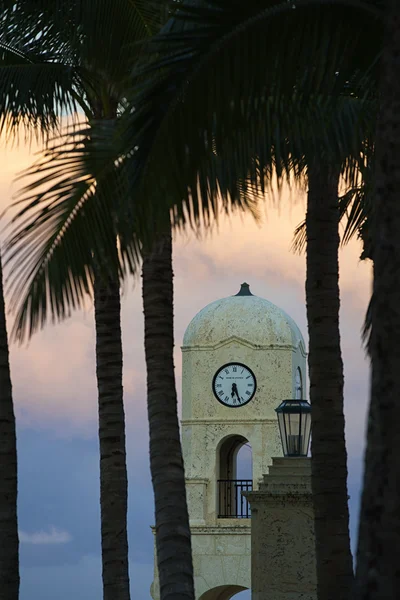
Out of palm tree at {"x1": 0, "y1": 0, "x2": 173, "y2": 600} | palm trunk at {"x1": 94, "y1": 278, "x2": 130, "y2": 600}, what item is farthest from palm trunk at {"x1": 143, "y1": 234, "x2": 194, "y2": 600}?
palm trunk at {"x1": 94, "y1": 278, "x2": 130, "y2": 600}

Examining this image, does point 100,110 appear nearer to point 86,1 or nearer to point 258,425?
point 86,1

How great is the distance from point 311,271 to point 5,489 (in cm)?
408

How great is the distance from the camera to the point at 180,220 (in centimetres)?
970

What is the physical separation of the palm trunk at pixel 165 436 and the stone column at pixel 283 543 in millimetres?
2036

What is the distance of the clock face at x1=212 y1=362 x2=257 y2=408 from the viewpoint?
50.2m

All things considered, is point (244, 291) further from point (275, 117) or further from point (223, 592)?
point (275, 117)

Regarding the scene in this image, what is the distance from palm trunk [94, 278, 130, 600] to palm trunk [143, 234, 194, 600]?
161 centimetres

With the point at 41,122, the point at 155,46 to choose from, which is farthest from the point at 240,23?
the point at 41,122

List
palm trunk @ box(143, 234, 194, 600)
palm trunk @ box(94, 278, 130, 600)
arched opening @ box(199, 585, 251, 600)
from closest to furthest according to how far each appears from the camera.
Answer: palm trunk @ box(143, 234, 194, 600) < palm trunk @ box(94, 278, 130, 600) < arched opening @ box(199, 585, 251, 600)

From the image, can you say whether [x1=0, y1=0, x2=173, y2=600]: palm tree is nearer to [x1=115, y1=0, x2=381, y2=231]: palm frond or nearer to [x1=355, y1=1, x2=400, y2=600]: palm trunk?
[x1=115, y1=0, x2=381, y2=231]: palm frond

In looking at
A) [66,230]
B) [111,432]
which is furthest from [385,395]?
[111,432]

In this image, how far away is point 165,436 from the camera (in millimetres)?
13359

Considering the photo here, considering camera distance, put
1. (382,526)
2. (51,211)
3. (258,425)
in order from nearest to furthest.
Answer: (382,526) → (51,211) → (258,425)

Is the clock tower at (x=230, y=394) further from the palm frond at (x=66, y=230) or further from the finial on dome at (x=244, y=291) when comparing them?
the palm frond at (x=66, y=230)
